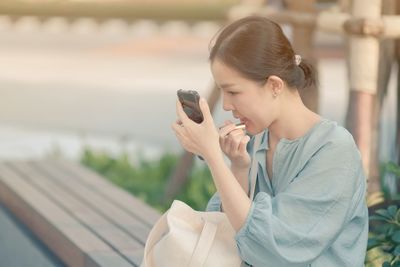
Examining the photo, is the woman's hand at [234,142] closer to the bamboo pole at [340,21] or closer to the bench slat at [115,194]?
the bench slat at [115,194]

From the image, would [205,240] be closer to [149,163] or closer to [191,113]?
[191,113]

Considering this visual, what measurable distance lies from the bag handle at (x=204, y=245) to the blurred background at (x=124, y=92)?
4.73 feet

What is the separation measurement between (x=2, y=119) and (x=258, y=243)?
832cm

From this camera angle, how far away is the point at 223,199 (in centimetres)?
304

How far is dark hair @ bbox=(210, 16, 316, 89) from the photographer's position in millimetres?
3070

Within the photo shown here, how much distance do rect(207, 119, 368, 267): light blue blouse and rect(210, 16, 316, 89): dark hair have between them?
211 millimetres

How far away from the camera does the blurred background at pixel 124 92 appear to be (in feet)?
24.4

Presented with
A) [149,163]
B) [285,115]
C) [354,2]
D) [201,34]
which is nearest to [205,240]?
[285,115]

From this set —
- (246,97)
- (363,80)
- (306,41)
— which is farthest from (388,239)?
(306,41)

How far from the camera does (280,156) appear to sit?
3221 millimetres

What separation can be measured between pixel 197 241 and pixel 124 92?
9768 millimetres

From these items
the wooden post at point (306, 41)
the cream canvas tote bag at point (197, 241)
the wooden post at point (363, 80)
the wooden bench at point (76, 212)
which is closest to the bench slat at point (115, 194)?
the wooden bench at point (76, 212)

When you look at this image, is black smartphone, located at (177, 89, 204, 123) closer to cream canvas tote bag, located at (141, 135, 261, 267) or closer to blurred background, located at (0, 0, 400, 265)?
cream canvas tote bag, located at (141, 135, 261, 267)

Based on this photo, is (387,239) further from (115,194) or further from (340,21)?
(115,194)
